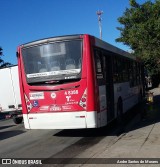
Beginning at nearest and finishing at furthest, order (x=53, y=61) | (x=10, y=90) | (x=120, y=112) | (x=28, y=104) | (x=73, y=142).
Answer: (x=73, y=142) < (x=53, y=61) < (x=28, y=104) < (x=120, y=112) < (x=10, y=90)

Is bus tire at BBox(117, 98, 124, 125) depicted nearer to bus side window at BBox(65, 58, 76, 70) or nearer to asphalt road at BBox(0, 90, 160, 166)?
asphalt road at BBox(0, 90, 160, 166)

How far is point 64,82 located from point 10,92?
7688 mm

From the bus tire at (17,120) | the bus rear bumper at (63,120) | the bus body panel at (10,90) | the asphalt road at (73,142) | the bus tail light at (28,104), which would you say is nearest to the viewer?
the asphalt road at (73,142)

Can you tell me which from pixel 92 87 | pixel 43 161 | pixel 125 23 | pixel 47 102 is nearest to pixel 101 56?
pixel 92 87

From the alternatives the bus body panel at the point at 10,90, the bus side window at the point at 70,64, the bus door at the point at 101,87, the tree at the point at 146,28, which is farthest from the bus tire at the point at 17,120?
the tree at the point at 146,28

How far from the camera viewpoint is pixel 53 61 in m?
11.0

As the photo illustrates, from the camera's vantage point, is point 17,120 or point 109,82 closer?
point 109,82

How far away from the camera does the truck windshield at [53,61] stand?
10773mm

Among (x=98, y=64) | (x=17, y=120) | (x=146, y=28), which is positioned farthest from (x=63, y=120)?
(x=146, y=28)

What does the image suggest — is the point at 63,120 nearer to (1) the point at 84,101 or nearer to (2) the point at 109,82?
(1) the point at 84,101

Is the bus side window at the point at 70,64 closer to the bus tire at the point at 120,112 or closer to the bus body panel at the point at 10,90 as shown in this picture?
the bus tire at the point at 120,112

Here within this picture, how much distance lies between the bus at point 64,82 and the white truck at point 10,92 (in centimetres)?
629

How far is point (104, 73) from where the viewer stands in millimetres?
11961

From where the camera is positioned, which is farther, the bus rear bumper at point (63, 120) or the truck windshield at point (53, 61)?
the truck windshield at point (53, 61)
